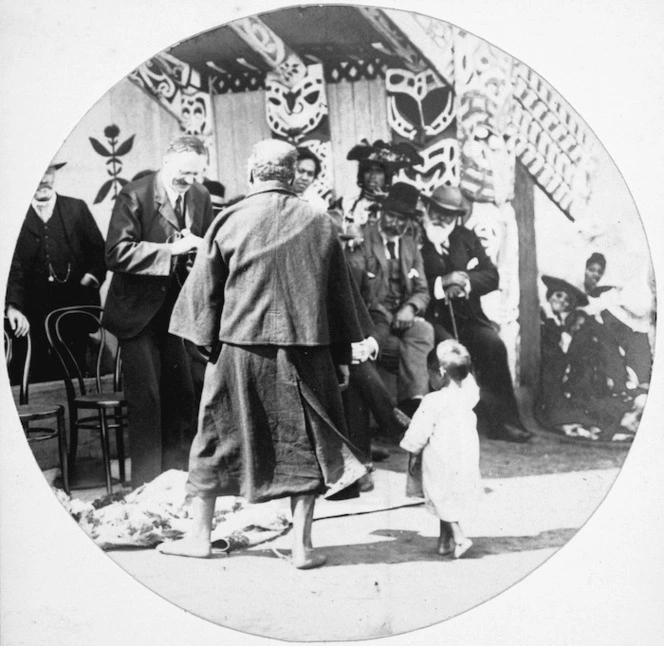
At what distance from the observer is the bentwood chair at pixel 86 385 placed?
4.31 m

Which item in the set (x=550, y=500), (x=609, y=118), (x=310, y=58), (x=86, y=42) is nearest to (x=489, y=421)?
(x=550, y=500)

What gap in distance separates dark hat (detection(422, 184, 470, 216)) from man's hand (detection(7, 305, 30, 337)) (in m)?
1.86

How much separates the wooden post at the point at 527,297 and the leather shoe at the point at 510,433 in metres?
0.19

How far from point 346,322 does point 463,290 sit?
1.78ft

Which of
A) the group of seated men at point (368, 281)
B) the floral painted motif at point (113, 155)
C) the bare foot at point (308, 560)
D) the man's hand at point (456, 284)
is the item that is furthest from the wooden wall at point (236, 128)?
the bare foot at point (308, 560)

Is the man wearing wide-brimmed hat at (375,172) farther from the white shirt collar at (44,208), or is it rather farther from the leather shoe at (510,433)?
the white shirt collar at (44,208)

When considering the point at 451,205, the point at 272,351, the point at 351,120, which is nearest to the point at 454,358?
the point at 451,205

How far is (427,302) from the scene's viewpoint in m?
4.23

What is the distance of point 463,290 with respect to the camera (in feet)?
13.9

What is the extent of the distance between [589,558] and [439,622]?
0.70m

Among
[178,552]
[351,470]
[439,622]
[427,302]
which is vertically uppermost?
[427,302]

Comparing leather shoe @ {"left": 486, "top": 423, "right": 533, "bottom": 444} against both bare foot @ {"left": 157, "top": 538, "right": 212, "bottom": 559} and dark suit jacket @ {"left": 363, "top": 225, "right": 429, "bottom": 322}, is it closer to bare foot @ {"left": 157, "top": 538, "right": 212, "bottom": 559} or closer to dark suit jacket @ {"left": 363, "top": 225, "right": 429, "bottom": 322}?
dark suit jacket @ {"left": 363, "top": 225, "right": 429, "bottom": 322}

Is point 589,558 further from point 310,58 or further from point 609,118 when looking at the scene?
point 310,58

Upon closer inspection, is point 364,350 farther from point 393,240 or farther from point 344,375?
point 393,240
